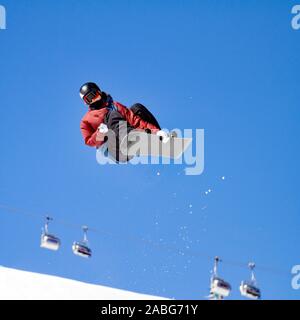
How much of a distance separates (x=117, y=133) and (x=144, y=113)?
650 mm

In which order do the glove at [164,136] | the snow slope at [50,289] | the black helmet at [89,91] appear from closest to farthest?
1. the glove at [164,136]
2. the black helmet at [89,91]
3. the snow slope at [50,289]

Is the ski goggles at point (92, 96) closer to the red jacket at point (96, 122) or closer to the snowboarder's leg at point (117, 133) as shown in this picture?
the red jacket at point (96, 122)

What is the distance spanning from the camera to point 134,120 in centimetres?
1090

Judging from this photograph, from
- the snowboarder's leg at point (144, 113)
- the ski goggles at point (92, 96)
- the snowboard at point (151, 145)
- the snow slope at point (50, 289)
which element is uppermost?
the ski goggles at point (92, 96)

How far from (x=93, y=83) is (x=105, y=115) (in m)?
0.58

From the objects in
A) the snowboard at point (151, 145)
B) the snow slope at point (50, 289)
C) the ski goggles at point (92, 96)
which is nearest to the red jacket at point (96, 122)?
the ski goggles at point (92, 96)

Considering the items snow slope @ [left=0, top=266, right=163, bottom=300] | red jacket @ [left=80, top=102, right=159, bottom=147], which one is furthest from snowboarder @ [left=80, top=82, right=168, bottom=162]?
snow slope @ [left=0, top=266, right=163, bottom=300]

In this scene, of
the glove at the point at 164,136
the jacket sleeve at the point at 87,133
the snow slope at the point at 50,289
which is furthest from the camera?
the snow slope at the point at 50,289

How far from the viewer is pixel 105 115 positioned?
35.7 ft

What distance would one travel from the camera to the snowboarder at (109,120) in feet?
34.5

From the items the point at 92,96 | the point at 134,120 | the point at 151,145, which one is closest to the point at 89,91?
the point at 92,96
